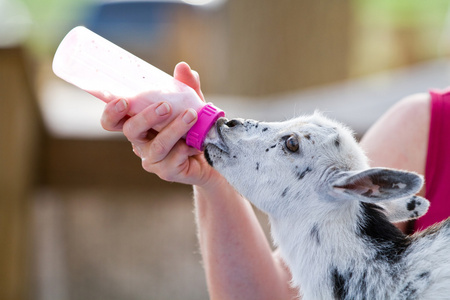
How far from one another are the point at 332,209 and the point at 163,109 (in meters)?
0.54

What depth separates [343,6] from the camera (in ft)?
21.5

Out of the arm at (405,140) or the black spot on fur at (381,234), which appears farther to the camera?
the arm at (405,140)

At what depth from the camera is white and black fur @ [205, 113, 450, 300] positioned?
5.75 feet

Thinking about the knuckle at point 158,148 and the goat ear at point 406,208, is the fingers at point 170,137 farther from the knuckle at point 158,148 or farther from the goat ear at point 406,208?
the goat ear at point 406,208

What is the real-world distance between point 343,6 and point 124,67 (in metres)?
4.88

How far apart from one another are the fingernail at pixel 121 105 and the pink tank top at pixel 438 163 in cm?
104

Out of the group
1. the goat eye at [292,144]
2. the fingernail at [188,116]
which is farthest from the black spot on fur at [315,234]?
the fingernail at [188,116]

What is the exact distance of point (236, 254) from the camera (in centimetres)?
230

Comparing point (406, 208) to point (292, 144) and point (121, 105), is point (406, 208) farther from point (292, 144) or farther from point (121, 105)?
point (121, 105)

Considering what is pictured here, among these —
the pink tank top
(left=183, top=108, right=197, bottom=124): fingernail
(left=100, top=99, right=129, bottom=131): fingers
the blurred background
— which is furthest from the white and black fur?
the blurred background

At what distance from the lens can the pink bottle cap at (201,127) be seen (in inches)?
76.7

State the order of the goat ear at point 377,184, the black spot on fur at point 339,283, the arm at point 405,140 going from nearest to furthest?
1. the goat ear at point 377,184
2. the black spot on fur at point 339,283
3. the arm at point 405,140

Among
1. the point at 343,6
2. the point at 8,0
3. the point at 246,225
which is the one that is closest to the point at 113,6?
the point at 8,0

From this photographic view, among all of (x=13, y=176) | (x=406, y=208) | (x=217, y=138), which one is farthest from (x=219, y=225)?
(x=13, y=176)
